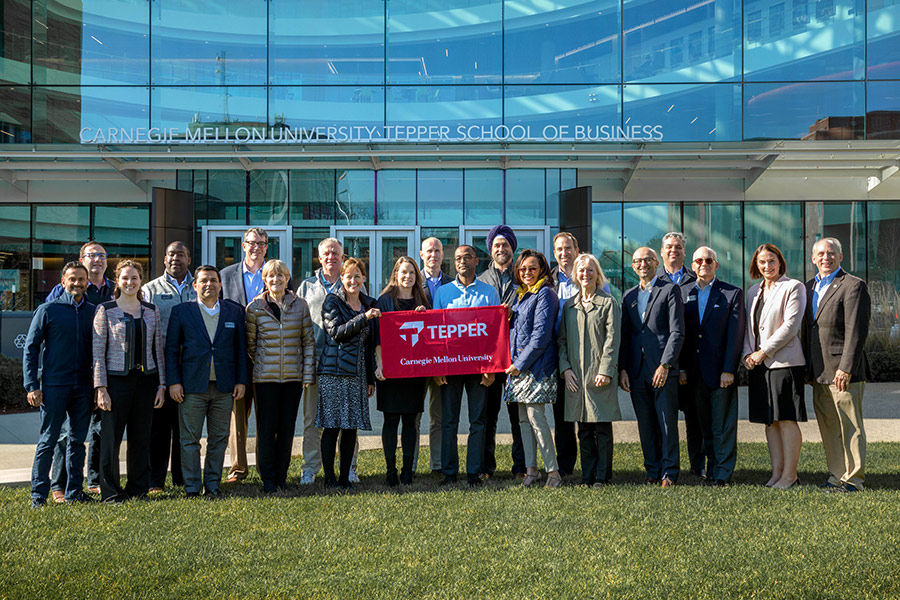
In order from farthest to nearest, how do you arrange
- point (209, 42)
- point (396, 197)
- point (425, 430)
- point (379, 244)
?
point (209, 42) → point (396, 197) → point (379, 244) → point (425, 430)

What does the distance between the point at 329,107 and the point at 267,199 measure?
9.94 feet

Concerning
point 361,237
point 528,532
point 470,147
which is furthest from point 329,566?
point 361,237

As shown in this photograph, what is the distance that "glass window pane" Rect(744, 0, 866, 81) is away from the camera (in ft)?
66.3

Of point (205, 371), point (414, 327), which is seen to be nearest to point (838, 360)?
point (414, 327)

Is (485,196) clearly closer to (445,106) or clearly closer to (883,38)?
(445,106)

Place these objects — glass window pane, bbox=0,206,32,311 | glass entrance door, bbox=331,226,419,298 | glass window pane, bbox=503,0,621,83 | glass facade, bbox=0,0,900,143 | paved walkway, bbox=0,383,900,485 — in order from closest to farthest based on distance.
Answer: paved walkway, bbox=0,383,900,485
glass entrance door, bbox=331,226,419,298
glass facade, bbox=0,0,900,143
glass window pane, bbox=503,0,621,83
glass window pane, bbox=0,206,32,311

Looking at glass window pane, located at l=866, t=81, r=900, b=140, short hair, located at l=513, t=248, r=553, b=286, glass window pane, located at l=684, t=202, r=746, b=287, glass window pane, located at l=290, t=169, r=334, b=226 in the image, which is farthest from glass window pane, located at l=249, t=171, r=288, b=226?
glass window pane, located at l=866, t=81, r=900, b=140

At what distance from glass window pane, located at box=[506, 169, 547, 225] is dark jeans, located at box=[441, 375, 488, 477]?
12.4m

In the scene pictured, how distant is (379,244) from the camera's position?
1948 centimetres

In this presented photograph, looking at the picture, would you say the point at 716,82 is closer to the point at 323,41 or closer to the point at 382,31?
the point at 382,31

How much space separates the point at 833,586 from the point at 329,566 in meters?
3.21

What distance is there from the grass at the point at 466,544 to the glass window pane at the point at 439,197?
12.8m

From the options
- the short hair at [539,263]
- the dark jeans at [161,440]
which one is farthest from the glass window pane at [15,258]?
the short hair at [539,263]

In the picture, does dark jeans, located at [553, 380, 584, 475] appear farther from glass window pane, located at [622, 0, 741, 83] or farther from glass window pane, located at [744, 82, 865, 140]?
glass window pane, located at [744, 82, 865, 140]
